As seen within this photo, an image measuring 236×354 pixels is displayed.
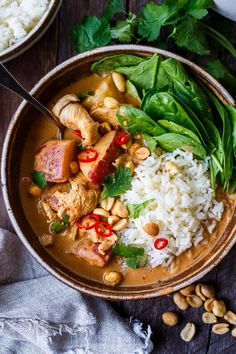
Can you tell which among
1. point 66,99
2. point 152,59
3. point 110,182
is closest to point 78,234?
point 110,182

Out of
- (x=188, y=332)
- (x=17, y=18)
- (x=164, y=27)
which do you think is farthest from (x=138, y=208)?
(x=17, y=18)

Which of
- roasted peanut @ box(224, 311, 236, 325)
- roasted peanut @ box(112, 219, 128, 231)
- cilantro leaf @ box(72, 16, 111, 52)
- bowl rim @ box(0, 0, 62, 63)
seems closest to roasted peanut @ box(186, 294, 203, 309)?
roasted peanut @ box(224, 311, 236, 325)

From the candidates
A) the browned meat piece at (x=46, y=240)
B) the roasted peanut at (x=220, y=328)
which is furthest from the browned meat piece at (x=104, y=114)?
the roasted peanut at (x=220, y=328)

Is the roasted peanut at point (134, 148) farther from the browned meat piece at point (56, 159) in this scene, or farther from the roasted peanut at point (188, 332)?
the roasted peanut at point (188, 332)

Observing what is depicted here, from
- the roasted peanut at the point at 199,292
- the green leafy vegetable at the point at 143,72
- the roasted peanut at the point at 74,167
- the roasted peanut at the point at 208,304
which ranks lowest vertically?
the roasted peanut at the point at 208,304

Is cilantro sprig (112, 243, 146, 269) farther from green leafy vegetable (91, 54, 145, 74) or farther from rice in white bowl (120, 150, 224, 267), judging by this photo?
green leafy vegetable (91, 54, 145, 74)

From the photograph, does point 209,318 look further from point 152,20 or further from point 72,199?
point 152,20

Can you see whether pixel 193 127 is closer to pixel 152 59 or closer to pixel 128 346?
pixel 152 59
